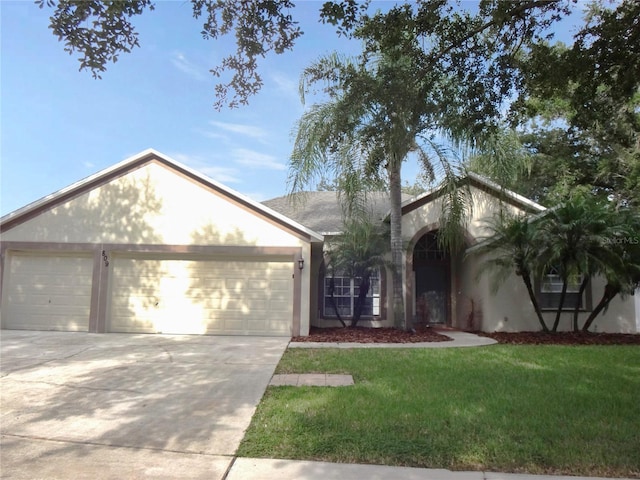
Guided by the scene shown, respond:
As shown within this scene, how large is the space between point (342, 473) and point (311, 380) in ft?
10.7

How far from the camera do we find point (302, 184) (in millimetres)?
12195

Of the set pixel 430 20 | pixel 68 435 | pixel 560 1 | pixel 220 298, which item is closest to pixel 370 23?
pixel 430 20

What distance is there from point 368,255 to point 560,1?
805 cm

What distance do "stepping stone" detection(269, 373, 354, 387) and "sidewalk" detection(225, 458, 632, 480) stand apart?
108 inches

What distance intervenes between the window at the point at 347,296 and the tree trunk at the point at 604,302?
585cm

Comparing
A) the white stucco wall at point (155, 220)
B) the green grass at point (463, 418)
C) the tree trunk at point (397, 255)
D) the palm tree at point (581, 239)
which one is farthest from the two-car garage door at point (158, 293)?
the palm tree at point (581, 239)

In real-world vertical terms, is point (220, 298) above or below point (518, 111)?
below

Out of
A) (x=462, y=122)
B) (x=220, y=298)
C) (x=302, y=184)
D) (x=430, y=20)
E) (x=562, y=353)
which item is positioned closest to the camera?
(x=430, y=20)

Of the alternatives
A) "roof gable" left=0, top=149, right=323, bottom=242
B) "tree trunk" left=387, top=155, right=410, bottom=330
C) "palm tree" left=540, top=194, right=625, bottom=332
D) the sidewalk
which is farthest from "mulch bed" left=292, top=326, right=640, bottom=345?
the sidewalk

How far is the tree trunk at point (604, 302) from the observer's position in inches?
498

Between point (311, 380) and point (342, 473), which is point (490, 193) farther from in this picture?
point (342, 473)

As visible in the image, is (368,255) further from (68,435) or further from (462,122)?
(68,435)

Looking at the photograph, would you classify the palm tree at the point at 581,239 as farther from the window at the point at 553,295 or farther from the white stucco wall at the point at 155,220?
the white stucco wall at the point at 155,220

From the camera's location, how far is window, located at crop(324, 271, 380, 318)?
15.4 meters
